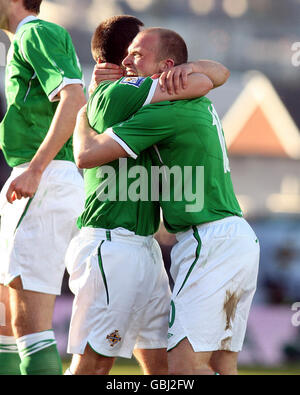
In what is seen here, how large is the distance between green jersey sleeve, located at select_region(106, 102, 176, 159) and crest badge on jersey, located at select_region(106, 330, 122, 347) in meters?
0.74

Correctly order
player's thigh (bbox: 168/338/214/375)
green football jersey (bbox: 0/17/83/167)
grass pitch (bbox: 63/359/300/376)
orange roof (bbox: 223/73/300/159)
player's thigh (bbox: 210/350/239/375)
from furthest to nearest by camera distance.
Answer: orange roof (bbox: 223/73/300/159), grass pitch (bbox: 63/359/300/376), green football jersey (bbox: 0/17/83/167), player's thigh (bbox: 210/350/239/375), player's thigh (bbox: 168/338/214/375)

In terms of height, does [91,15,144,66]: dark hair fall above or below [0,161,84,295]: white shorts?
above

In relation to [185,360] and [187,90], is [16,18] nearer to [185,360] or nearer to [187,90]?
[187,90]

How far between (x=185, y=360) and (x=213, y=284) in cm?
32

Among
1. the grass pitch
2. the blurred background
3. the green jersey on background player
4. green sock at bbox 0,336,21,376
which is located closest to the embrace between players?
the green jersey on background player

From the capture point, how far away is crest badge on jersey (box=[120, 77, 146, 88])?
10.8 ft

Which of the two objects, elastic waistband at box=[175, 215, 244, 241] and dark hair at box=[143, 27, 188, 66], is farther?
dark hair at box=[143, 27, 188, 66]

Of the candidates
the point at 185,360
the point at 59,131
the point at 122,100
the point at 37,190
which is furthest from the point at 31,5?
the point at 185,360

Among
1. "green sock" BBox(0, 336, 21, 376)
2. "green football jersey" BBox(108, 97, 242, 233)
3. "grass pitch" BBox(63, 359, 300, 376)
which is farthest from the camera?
"grass pitch" BBox(63, 359, 300, 376)

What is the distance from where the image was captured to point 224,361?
3330 millimetres

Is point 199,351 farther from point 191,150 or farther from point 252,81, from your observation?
point 252,81

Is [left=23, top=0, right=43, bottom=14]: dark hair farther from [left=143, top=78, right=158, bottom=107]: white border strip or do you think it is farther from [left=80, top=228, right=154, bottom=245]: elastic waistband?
[left=80, top=228, right=154, bottom=245]: elastic waistband

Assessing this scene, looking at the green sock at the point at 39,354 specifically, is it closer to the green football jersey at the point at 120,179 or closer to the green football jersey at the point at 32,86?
the green football jersey at the point at 120,179

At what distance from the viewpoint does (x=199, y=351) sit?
3109mm
